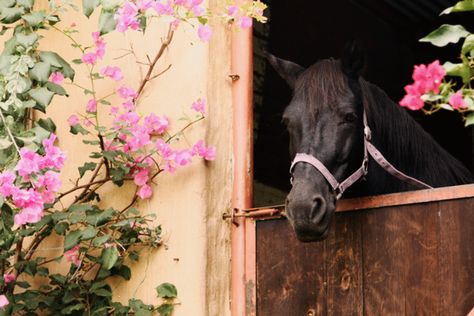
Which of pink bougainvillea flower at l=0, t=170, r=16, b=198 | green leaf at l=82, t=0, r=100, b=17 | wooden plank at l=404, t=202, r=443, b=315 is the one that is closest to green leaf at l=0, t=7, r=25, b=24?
green leaf at l=82, t=0, r=100, b=17

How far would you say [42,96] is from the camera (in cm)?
404

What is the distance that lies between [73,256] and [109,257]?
1.02 ft

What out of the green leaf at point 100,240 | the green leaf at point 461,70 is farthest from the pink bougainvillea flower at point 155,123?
the green leaf at point 461,70

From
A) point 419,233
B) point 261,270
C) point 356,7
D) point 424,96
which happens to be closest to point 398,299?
point 419,233

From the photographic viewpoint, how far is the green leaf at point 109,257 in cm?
404

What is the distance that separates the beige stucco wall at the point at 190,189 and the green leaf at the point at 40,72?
52 centimetres

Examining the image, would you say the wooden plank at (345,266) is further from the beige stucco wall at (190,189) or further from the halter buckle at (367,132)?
the beige stucco wall at (190,189)

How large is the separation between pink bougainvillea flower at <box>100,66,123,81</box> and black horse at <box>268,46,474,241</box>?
0.76 m

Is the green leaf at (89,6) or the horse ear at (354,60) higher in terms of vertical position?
the green leaf at (89,6)

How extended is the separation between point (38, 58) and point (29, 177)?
31.0 inches

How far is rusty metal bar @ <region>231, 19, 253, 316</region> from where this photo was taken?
4.07m

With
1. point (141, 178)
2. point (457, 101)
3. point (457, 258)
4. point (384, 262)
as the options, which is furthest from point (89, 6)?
point (457, 101)

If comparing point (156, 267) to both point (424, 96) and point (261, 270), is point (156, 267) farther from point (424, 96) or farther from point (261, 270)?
point (424, 96)

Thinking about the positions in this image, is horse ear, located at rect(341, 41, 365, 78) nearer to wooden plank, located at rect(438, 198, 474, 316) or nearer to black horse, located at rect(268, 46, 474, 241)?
black horse, located at rect(268, 46, 474, 241)
